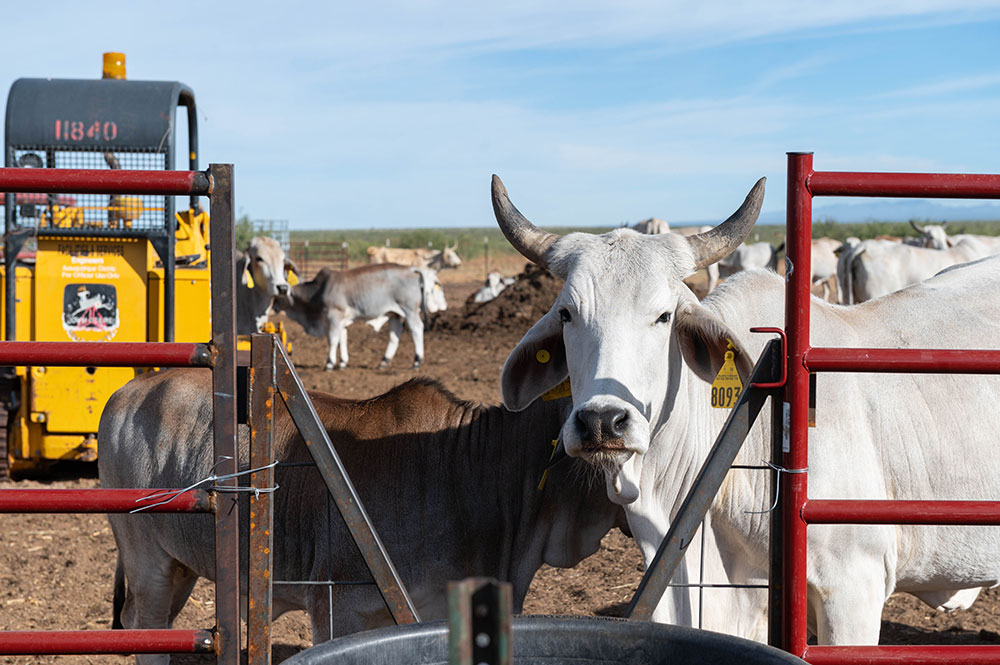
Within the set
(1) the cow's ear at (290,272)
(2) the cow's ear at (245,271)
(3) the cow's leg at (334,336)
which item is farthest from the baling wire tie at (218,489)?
(3) the cow's leg at (334,336)

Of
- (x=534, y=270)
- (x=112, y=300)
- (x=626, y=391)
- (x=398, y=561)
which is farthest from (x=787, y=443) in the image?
(x=534, y=270)

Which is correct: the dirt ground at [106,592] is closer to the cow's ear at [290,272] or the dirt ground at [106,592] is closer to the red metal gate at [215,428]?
the red metal gate at [215,428]

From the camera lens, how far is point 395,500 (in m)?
4.01

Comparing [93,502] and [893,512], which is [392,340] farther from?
[893,512]

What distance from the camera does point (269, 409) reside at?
2.48m

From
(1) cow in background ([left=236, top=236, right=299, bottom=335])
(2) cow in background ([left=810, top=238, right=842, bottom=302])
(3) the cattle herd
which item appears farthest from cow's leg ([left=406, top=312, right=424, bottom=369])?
(2) cow in background ([left=810, top=238, right=842, bottom=302])

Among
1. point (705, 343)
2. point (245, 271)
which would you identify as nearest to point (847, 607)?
point (705, 343)

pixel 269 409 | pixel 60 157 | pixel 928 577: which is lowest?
pixel 928 577

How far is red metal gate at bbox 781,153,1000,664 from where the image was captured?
2434 mm

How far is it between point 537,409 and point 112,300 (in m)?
5.63

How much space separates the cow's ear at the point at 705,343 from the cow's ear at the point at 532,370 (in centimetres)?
43

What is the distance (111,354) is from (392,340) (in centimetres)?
1482

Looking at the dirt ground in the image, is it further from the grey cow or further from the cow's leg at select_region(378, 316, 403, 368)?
the cow's leg at select_region(378, 316, 403, 368)

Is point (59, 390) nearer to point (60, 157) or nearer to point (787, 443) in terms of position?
point (60, 157)
